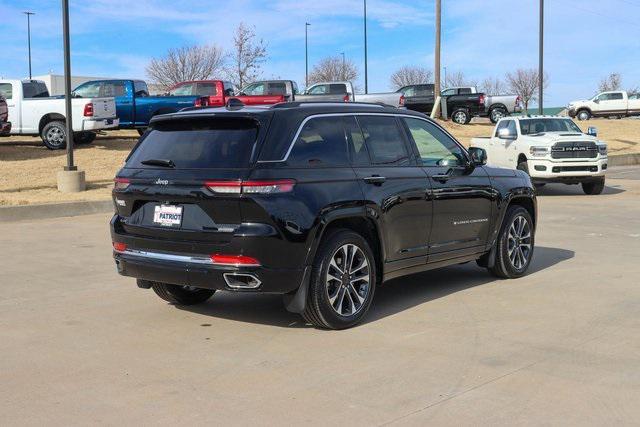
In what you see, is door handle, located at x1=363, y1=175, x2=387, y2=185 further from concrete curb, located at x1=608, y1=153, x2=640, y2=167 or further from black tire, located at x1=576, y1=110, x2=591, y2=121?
black tire, located at x1=576, y1=110, x2=591, y2=121

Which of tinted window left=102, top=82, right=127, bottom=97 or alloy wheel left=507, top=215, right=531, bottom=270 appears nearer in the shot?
alloy wheel left=507, top=215, right=531, bottom=270

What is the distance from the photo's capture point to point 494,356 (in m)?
5.18

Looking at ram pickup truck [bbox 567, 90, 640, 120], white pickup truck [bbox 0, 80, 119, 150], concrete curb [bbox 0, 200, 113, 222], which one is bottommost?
concrete curb [bbox 0, 200, 113, 222]

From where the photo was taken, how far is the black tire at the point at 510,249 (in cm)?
774

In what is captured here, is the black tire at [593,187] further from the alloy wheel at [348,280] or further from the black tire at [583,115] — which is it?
the black tire at [583,115]

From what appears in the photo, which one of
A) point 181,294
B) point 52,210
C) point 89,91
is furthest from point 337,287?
point 89,91

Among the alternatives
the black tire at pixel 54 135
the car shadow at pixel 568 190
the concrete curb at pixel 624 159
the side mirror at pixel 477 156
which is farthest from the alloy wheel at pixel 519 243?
the concrete curb at pixel 624 159

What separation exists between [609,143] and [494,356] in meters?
31.4

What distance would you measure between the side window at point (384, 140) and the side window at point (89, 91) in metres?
19.1

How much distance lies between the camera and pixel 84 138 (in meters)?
23.2

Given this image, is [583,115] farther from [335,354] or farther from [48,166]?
[335,354]

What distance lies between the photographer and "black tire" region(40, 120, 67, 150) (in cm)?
2109

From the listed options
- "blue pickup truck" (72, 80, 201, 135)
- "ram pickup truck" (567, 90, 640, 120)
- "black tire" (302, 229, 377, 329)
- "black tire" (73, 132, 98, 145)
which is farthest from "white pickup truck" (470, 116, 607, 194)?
"ram pickup truck" (567, 90, 640, 120)

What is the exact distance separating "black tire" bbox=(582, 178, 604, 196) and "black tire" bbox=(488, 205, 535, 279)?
34.1 feet
